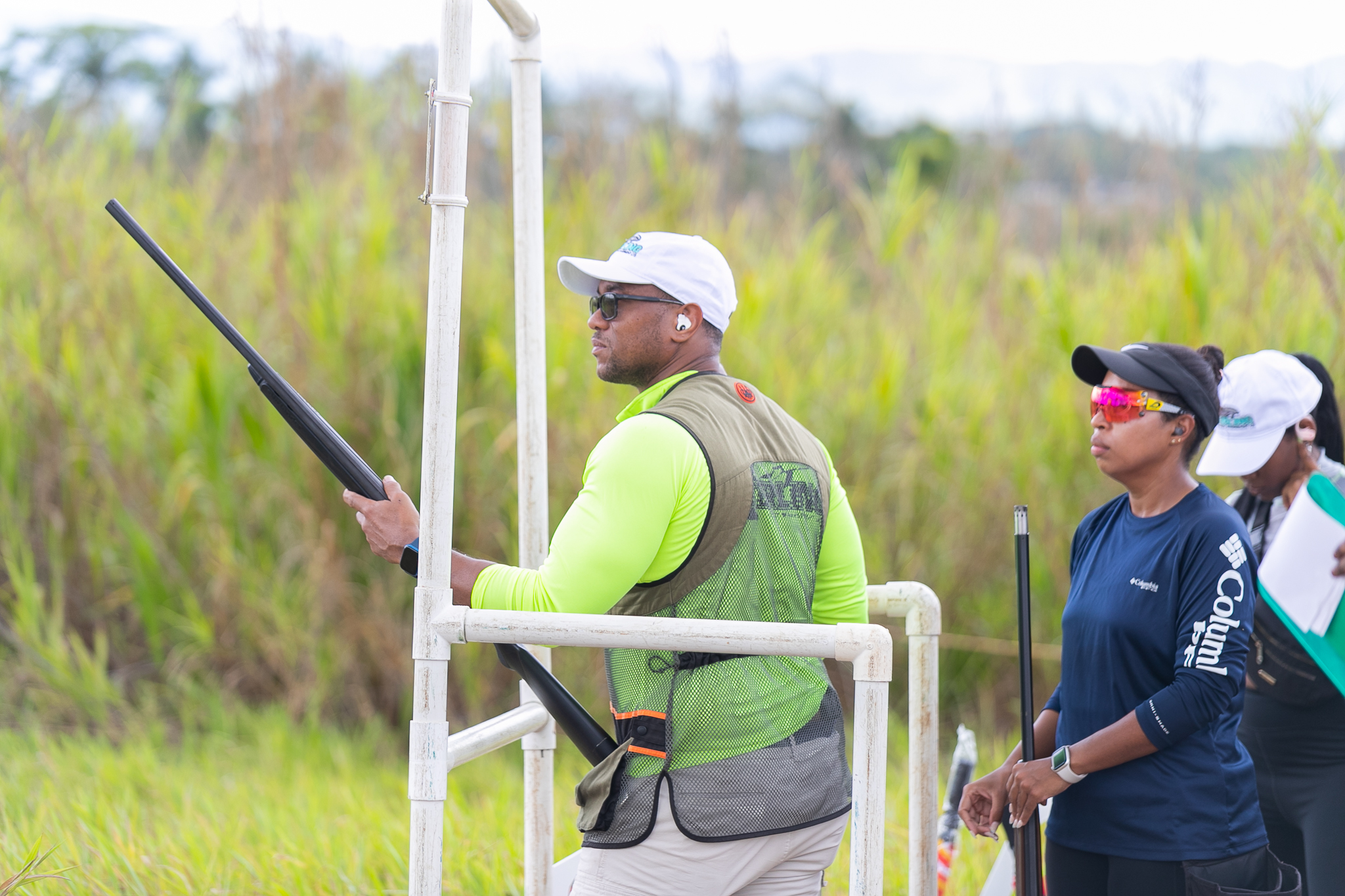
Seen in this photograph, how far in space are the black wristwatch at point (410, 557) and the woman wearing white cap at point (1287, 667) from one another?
5.45 ft

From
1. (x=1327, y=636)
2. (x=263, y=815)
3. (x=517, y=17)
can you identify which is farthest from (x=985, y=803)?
(x=263, y=815)

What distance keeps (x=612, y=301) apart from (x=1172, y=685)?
122 cm

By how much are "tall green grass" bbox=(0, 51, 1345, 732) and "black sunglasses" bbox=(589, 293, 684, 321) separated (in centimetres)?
270

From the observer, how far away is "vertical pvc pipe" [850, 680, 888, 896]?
160 cm

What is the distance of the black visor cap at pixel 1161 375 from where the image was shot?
2.25 meters

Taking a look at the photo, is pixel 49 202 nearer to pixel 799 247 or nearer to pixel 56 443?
pixel 56 443

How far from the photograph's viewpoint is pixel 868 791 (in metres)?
1.62

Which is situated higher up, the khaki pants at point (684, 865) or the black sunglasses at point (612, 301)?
the black sunglasses at point (612, 301)

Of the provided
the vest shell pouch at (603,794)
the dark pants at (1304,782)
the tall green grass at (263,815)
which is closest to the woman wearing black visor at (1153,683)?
the dark pants at (1304,782)

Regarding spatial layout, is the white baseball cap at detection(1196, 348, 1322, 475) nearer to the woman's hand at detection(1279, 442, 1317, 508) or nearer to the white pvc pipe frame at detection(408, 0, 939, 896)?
the woman's hand at detection(1279, 442, 1317, 508)

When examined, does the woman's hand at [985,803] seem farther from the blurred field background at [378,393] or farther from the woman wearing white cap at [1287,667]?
the blurred field background at [378,393]

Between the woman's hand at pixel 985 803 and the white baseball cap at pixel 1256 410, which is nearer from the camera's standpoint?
the woman's hand at pixel 985 803

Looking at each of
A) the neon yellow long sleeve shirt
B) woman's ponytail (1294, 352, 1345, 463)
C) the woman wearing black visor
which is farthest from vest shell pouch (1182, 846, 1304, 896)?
the neon yellow long sleeve shirt

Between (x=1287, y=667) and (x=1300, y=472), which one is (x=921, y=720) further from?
(x=1300, y=472)
